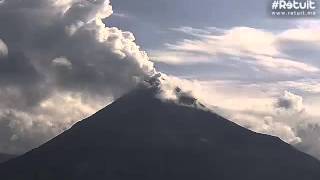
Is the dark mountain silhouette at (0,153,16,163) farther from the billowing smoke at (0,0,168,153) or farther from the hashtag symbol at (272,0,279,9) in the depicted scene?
the hashtag symbol at (272,0,279,9)

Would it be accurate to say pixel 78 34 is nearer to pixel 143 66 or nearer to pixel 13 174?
pixel 143 66

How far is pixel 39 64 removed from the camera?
69.6 feet

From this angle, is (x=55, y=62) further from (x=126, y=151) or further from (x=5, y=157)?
(x=126, y=151)

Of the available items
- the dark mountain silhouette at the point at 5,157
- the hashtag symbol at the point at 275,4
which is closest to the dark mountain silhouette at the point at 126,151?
the dark mountain silhouette at the point at 5,157

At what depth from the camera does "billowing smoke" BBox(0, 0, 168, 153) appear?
2064 centimetres

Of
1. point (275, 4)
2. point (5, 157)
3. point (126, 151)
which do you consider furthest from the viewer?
point (126, 151)

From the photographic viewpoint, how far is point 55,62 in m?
21.4

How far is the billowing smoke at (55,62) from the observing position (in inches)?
813

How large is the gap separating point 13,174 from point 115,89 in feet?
17.3

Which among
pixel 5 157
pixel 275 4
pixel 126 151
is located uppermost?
pixel 275 4

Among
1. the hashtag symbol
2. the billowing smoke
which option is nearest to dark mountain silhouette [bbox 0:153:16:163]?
the billowing smoke

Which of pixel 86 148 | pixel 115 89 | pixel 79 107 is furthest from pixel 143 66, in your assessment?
pixel 86 148

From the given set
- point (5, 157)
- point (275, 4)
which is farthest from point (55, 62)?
point (275, 4)

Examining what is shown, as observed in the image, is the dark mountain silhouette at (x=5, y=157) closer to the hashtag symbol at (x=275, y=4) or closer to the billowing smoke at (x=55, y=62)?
the billowing smoke at (x=55, y=62)
